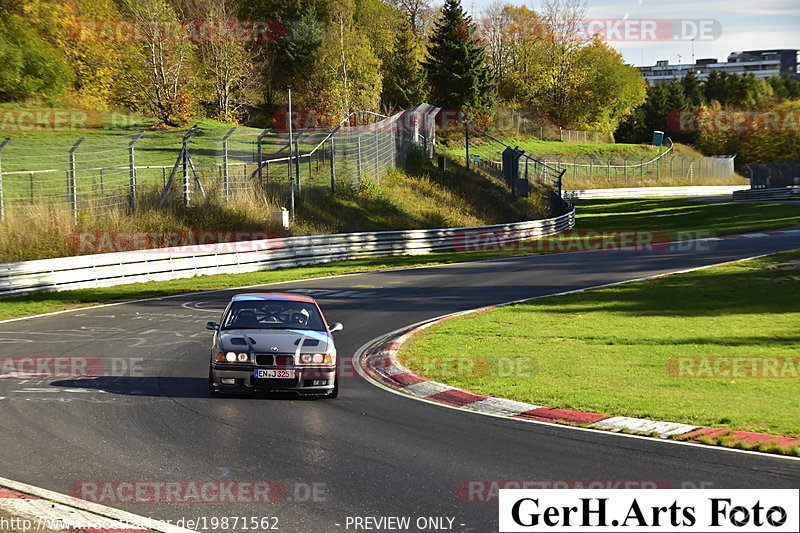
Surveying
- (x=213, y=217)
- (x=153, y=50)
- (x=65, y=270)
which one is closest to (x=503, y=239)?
(x=213, y=217)

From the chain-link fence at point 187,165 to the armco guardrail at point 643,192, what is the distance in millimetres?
31584

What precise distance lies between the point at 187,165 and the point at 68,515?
88.1 ft

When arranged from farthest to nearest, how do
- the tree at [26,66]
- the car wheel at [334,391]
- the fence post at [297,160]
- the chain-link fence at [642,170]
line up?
the chain-link fence at [642,170]
the tree at [26,66]
the fence post at [297,160]
the car wheel at [334,391]

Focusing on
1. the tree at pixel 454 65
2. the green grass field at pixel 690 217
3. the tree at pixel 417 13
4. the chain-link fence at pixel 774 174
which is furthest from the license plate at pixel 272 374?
the tree at pixel 417 13

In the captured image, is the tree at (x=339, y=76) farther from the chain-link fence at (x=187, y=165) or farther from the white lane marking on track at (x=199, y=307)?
the white lane marking on track at (x=199, y=307)

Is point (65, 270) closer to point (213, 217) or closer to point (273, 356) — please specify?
point (213, 217)

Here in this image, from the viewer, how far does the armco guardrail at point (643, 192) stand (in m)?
82.3

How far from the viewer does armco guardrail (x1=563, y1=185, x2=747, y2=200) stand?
82.3 metres

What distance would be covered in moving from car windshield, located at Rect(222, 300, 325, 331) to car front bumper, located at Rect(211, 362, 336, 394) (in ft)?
3.20

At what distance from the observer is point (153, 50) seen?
180 ft

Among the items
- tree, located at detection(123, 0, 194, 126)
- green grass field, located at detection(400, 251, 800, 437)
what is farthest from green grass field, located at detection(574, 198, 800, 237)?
tree, located at detection(123, 0, 194, 126)

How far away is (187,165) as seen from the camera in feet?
105

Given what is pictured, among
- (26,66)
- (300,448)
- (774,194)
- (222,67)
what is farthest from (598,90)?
(300,448)

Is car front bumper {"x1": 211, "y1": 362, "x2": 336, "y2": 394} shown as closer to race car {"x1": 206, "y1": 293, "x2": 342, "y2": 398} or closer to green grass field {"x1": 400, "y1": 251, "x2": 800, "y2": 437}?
race car {"x1": 206, "y1": 293, "x2": 342, "y2": 398}
